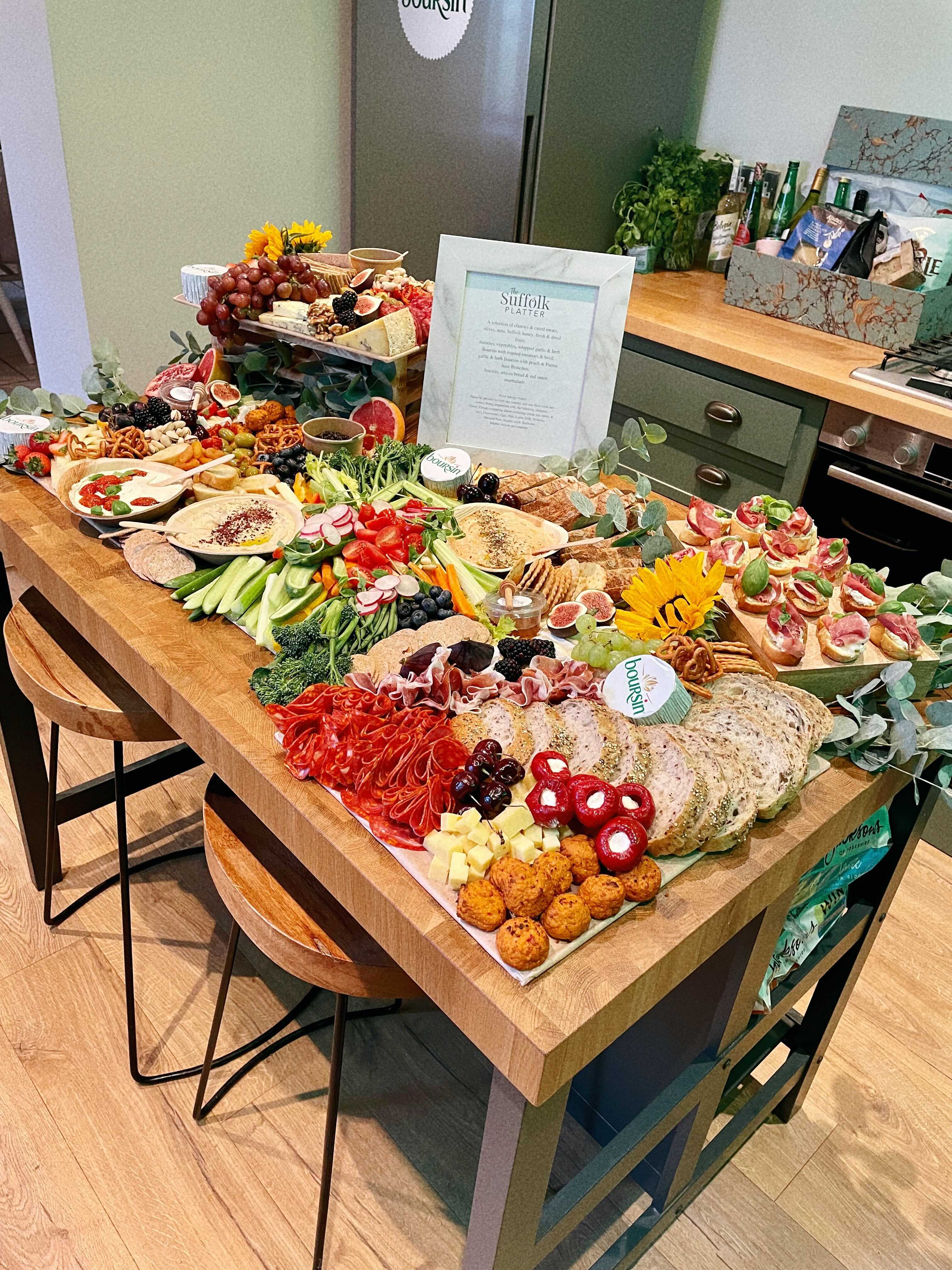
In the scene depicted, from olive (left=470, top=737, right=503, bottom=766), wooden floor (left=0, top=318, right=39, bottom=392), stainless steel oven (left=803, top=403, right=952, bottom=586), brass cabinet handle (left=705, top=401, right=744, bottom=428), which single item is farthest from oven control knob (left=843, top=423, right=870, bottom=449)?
wooden floor (left=0, top=318, right=39, bottom=392)

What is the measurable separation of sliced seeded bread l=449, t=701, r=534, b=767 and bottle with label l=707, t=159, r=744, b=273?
9.27 ft

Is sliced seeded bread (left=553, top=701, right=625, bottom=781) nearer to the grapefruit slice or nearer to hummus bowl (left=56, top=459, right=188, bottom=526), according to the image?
hummus bowl (left=56, top=459, right=188, bottom=526)

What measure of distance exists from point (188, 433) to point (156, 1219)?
146 cm

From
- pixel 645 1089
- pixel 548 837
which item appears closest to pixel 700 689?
pixel 548 837

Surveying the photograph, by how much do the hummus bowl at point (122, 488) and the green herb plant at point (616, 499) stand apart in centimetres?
71

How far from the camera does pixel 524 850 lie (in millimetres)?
1005

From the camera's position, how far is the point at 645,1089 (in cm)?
165

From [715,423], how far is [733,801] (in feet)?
6.69

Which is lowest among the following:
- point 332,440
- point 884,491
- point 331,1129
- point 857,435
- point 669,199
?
point 331,1129

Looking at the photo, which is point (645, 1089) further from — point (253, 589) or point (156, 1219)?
point (253, 589)

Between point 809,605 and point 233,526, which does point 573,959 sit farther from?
point 233,526

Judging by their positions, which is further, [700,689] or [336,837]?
[700,689]

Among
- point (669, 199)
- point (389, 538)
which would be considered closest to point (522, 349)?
point (389, 538)

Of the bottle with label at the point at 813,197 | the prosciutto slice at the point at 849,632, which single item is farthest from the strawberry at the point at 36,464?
the bottle with label at the point at 813,197
